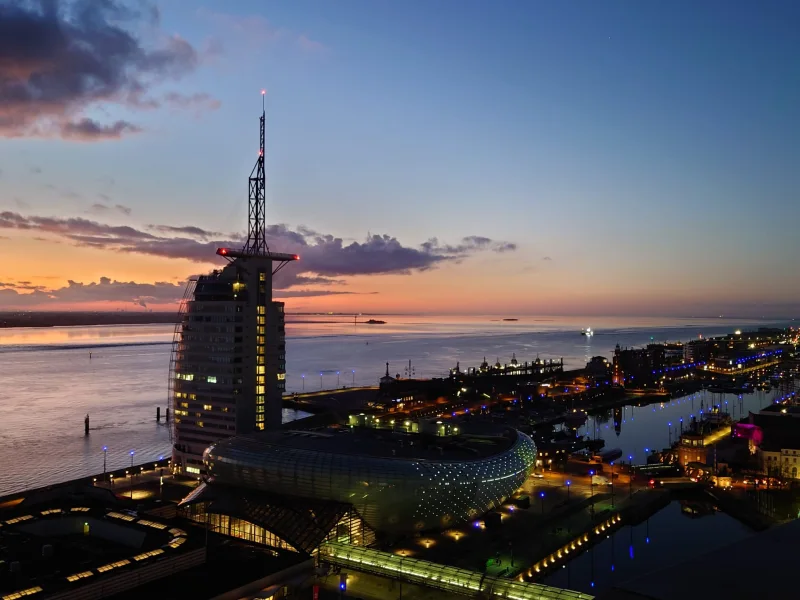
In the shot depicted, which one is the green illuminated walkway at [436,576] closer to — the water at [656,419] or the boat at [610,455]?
the boat at [610,455]

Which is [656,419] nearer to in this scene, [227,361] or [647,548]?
[647,548]

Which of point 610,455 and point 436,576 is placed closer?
point 436,576

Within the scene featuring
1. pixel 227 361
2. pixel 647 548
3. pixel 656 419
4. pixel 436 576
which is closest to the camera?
pixel 436 576

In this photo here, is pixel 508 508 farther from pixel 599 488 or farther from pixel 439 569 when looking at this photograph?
pixel 439 569

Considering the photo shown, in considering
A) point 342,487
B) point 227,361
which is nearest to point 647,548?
point 342,487

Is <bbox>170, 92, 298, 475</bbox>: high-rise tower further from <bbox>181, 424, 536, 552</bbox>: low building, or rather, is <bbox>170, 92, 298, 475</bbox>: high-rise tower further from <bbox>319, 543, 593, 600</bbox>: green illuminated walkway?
<bbox>319, 543, 593, 600</bbox>: green illuminated walkway

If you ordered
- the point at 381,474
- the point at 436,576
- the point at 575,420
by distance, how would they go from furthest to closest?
1. the point at 575,420
2. the point at 381,474
3. the point at 436,576

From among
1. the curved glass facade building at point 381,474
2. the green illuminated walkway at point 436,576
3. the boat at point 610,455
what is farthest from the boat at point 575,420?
the green illuminated walkway at point 436,576
